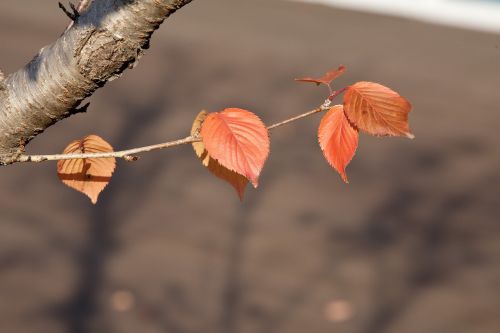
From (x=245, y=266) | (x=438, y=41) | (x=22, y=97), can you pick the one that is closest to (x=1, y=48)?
(x=245, y=266)

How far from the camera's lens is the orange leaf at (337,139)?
127 centimetres

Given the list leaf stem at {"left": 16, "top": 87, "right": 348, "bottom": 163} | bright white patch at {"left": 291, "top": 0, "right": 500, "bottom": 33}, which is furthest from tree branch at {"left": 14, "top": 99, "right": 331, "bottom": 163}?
bright white patch at {"left": 291, "top": 0, "right": 500, "bottom": 33}

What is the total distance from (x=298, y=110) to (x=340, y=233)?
1790mm

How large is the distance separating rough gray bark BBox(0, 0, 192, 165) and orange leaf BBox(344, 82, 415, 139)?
35 centimetres

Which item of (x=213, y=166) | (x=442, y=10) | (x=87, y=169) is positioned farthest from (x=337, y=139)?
(x=442, y=10)

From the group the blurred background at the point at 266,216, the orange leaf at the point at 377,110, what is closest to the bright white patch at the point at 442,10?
the blurred background at the point at 266,216

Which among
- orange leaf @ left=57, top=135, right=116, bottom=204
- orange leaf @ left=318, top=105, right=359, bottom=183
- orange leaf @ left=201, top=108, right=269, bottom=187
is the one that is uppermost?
orange leaf @ left=201, top=108, right=269, bottom=187

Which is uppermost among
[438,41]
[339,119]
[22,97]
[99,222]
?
[22,97]

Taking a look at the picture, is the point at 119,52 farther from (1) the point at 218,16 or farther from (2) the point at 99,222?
(1) the point at 218,16

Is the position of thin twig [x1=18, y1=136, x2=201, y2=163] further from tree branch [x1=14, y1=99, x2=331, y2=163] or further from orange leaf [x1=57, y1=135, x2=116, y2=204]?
orange leaf [x1=57, y1=135, x2=116, y2=204]

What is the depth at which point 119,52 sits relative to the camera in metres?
1.17

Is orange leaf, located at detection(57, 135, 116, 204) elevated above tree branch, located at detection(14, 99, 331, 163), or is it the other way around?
tree branch, located at detection(14, 99, 331, 163)

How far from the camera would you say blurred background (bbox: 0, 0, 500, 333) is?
4.27 metres

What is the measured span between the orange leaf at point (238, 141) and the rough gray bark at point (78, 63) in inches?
6.9
